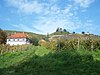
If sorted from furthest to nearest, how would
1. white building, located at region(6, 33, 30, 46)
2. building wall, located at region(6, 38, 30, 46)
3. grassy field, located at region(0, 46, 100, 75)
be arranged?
1. white building, located at region(6, 33, 30, 46)
2. building wall, located at region(6, 38, 30, 46)
3. grassy field, located at region(0, 46, 100, 75)

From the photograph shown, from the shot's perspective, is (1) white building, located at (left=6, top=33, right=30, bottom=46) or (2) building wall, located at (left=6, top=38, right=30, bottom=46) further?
(1) white building, located at (left=6, top=33, right=30, bottom=46)

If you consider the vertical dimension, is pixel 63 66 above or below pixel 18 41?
below

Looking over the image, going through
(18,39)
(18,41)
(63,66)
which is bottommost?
(63,66)

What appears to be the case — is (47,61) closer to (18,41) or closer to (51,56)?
(51,56)

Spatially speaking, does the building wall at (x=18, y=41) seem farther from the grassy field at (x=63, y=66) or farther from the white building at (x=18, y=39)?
the grassy field at (x=63, y=66)

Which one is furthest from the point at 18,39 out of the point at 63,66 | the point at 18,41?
the point at 63,66

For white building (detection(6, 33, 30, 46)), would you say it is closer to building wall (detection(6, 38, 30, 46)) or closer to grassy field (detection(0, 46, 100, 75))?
building wall (detection(6, 38, 30, 46))

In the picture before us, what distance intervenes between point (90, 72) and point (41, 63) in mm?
5371

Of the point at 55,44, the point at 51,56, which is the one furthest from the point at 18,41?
the point at 51,56

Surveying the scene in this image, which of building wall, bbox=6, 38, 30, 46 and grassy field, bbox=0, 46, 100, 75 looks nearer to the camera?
grassy field, bbox=0, 46, 100, 75

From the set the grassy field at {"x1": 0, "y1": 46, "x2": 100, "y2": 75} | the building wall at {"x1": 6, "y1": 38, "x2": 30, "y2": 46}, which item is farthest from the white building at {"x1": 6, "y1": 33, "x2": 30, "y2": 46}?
the grassy field at {"x1": 0, "y1": 46, "x2": 100, "y2": 75}

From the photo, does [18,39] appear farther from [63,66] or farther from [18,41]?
[63,66]

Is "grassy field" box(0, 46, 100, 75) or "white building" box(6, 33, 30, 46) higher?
"white building" box(6, 33, 30, 46)

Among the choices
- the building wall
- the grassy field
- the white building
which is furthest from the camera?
the white building
